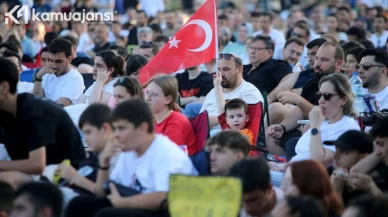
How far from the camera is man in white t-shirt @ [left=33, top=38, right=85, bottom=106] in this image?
466 inches

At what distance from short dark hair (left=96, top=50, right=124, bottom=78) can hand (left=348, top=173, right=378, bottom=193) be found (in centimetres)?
492

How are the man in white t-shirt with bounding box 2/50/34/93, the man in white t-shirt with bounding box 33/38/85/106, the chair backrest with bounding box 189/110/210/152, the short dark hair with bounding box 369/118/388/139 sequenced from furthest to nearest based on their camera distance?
the man in white t-shirt with bounding box 2/50/34/93
the man in white t-shirt with bounding box 33/38/85/106
the chair backrest with bounding box 189/110/210/152
the short dark hair with bounding box 369/118/388/139

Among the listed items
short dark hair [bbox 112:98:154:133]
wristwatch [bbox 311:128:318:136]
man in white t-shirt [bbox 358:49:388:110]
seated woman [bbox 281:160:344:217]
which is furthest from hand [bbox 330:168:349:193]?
man in white t-shirt [bbox 358:49:388:110]

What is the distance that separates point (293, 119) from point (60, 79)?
9.98 feet

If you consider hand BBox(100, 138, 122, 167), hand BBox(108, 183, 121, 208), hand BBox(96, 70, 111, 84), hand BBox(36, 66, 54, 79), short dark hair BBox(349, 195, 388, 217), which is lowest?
hand BBox(108, 183, 121, 208)

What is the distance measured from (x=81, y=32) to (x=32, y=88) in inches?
323

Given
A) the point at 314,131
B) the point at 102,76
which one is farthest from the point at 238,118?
the point at 102,76

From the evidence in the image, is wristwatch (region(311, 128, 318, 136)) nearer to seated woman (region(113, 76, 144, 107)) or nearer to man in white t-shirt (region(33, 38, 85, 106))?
seated woman (region(113, 76, 144, 107))

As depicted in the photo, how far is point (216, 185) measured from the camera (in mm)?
6207

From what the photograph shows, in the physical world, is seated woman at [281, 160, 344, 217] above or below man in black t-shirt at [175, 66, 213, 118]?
below

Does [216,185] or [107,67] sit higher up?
[107,67]

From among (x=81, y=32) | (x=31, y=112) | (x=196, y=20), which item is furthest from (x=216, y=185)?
(x=81, y=32)

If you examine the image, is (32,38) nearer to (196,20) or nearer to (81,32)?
(81,32)

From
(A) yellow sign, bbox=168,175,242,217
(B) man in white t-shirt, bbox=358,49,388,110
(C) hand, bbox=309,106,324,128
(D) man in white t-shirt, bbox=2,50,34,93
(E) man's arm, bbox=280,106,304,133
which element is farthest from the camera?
(D) man in white t-shirt, bbox=2,50,34,93
